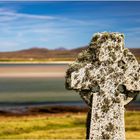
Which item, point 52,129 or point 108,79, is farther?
point 52,129

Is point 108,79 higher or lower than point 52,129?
higher

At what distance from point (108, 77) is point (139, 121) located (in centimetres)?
3881

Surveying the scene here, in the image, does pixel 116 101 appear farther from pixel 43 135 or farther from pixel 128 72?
pixel 43 135

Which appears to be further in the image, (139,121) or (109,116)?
(139,121)

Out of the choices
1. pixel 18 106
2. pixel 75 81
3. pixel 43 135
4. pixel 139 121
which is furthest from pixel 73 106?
pixel 75 81

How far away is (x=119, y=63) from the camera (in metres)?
9.53

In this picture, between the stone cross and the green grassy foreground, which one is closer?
the stone cross

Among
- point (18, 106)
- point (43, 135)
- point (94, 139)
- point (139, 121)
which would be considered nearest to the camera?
point (94, 139)

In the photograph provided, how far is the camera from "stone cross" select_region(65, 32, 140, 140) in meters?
9.42

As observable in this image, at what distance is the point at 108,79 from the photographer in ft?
31.3

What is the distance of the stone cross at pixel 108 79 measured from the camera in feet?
30.9

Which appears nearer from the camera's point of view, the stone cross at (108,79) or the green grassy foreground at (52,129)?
the stone cross at (108,79)

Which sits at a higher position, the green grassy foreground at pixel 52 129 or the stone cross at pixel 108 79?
the stone cross at pixel 108 79

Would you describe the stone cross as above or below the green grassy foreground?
above
